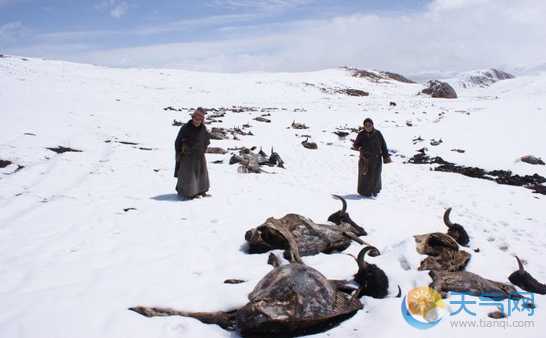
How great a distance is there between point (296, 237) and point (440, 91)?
4558 cm

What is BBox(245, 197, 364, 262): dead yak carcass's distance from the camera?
4656 millimetres

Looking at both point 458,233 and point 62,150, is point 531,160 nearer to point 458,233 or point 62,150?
point 458,233

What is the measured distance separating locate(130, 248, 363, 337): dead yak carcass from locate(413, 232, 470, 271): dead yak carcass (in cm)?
131

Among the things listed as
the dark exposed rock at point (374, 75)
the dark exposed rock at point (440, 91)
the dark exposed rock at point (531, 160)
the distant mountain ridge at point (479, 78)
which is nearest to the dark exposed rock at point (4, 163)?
the dark exposed rock at point (531, 160)

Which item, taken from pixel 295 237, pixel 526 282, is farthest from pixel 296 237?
pixel 526 282

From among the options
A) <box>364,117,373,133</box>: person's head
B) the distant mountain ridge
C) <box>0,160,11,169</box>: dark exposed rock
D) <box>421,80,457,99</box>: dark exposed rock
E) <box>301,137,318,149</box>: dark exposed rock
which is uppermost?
the distant mountain ridge

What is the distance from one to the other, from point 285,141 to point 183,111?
A: 399 inches

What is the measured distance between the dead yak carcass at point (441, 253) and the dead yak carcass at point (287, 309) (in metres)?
1.31

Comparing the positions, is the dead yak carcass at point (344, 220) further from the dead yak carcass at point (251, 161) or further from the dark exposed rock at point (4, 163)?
the dark exposed rock at point (4, 163)

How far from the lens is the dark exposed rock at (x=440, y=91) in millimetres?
43750

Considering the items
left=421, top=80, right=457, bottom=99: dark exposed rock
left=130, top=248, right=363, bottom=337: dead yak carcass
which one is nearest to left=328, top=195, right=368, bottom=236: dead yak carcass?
left=130, top=248, right=363, bottom=337: dead yak carcass

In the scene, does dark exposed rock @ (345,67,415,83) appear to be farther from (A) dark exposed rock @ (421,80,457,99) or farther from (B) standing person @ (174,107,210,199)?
(B) standing person @ (174,107,210,199)

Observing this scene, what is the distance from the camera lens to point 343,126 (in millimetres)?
21172

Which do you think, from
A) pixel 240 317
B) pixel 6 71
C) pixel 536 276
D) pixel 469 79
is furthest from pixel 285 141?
pixel 469 79
